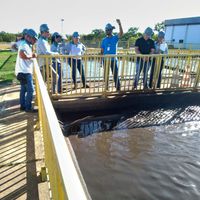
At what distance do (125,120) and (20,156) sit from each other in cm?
321

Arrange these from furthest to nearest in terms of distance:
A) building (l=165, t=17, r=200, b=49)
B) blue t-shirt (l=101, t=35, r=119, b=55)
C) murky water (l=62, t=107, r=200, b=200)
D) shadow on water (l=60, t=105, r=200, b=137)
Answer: building (l=165, t=17, r=200, b=49) → blue t-shirt (l=101, t=35, r=119, b=55) → shadow on water (l=60, t=105, r=200, b=137) → murky water (l=62, t=107, r=200, b=200)

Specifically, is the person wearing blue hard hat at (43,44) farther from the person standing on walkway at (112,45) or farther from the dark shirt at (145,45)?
the dark shirt at (145,45)

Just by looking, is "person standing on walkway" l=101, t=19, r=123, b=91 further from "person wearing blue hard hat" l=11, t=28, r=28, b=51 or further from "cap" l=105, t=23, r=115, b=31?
"person wearing blue hard hat" l=11, t=28, r=28, b=51

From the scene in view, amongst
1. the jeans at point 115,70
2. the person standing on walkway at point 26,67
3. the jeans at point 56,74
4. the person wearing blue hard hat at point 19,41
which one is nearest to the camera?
the person standing on walkway at point 26,67

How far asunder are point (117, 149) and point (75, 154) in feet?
2.73

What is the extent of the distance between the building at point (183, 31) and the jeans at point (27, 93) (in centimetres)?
3527

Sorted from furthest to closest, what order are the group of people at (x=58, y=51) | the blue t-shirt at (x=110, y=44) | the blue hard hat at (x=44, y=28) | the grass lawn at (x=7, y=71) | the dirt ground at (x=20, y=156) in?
the grass lawn at (x=7, y=71), the blue t-shirt at (x=110, y=44), the blue hard hat at (x=44, y=28), the group of people at (x=58, y=51), the dirt ground at (x=20, y=156)

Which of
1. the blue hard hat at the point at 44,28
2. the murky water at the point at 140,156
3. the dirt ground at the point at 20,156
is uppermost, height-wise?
the blue hard hat at the point at 44,28

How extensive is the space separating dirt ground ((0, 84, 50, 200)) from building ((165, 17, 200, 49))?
118 ft

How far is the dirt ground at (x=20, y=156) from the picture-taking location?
3.10 m

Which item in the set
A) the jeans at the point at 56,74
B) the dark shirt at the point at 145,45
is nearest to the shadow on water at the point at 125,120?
the jeans at the point at 56,74

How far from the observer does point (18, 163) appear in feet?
12.1

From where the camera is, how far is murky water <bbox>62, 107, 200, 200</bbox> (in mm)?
3676

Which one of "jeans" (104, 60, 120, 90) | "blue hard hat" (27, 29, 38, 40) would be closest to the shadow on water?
"jeans" (104, 60, 120, 90)
